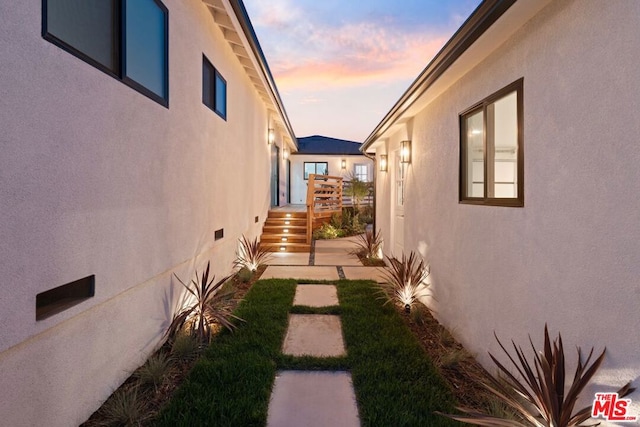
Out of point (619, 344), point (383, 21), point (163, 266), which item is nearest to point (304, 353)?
point (163, 266)

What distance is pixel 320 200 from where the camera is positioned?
11883 millimetres

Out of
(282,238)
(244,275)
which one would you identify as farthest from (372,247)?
(244,275)

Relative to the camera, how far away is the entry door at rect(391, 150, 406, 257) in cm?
715

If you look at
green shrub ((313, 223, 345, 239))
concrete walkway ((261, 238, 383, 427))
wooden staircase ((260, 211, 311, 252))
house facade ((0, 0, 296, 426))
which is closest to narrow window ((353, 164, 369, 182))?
green shrub ((313, 223, 345, 239))

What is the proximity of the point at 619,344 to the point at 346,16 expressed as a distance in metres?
13.2

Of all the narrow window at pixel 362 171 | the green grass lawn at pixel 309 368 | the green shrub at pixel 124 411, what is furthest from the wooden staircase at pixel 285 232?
the narrow window at pixel 362 171

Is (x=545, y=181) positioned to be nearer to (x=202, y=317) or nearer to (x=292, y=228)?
(x=202, y=317)

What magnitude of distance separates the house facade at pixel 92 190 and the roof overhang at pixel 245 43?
14cm

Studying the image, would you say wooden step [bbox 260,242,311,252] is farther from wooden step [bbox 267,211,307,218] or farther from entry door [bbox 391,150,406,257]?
entry door [bbox 391,150,406,257]

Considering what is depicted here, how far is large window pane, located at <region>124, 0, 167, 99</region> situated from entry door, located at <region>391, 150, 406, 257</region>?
4.87 meters

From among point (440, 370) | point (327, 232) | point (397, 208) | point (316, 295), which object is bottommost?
point (440, 370)

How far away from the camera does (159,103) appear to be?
3.49 metres

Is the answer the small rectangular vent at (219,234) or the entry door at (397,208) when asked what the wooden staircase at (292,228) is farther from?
the small rectangular vent at (219,234)

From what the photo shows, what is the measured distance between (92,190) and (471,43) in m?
3.24
